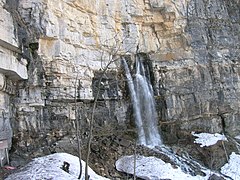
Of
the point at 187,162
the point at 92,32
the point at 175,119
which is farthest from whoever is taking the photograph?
the point at 175,119

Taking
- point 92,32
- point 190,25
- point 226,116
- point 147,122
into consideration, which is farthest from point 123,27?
point 226,116

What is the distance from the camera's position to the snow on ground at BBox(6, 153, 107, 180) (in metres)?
12.8

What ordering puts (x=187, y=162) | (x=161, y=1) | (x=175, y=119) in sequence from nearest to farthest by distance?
(x=187, y=162), (x=175, y=119), (x=161, y=1)

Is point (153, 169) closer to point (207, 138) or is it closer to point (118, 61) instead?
point (207, 138)

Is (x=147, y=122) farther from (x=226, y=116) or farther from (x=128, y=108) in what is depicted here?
(x=226, y=116)

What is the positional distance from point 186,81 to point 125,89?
4727 mm

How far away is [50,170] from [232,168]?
10755 mm

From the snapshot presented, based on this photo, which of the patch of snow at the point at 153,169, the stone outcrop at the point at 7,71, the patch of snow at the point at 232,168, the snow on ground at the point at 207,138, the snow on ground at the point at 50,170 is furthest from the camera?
the snow on ground at the point at 207,138

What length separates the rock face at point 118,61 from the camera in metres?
19.2

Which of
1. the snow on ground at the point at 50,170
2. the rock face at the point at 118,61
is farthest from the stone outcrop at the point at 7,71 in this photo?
the snow on ground at the point at 50,170

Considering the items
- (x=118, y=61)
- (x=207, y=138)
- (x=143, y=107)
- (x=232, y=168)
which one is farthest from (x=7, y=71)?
(x=207, y=138)

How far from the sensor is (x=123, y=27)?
26.1 metres

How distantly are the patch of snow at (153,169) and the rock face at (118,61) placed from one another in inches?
172

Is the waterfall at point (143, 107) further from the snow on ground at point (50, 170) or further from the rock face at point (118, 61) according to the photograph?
the snow on ground at point (50, 170)
